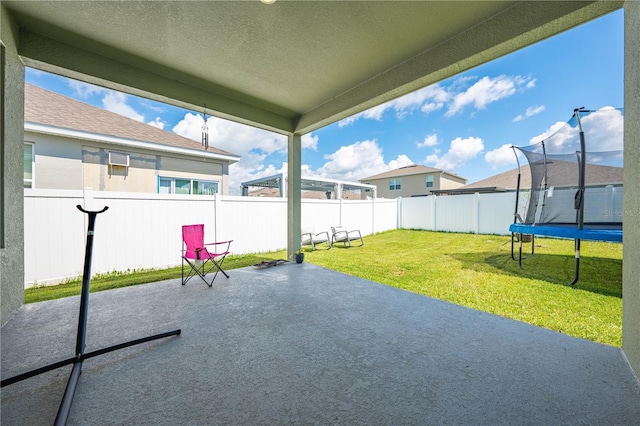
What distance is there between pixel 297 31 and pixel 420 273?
13.0 feet

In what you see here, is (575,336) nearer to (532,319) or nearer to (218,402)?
(532,319)

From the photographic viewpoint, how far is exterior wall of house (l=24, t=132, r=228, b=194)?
559 centimetres

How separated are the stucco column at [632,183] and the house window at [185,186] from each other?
27.5 ft

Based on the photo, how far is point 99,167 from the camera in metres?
6.37

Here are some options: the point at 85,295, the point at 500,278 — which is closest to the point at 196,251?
the point at 85,295

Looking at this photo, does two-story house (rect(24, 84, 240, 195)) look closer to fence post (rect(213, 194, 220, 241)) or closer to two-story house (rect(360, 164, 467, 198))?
fence post (rect(213, 194, 220, 241))

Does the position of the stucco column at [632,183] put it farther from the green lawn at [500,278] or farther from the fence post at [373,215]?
the fence post at [373,215]

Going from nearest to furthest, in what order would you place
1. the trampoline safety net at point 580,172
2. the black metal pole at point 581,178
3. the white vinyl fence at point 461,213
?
the black metal pole at point 581,178, the trampoline safety net at point 580,172, the white vinyl fence at point 461,213

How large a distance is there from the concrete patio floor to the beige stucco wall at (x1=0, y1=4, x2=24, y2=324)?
0.30m

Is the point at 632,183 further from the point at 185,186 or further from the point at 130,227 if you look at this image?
the point at 185,186

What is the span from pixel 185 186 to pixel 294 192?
14.7ft

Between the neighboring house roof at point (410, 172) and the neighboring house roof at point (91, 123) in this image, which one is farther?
the neighboring house roof at point (410, 172)

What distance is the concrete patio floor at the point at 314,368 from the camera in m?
1.25

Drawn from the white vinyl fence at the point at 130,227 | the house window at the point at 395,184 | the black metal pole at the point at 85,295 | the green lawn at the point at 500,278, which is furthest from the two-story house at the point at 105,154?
the house window at the point at 395,184
